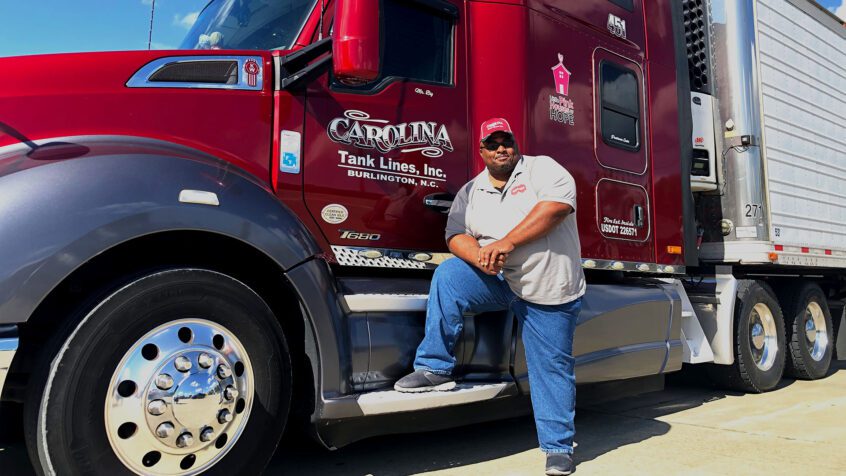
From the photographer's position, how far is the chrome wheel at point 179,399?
250cm

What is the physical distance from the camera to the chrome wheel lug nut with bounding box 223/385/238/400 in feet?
8.89

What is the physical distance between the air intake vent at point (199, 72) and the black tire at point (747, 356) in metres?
4.62

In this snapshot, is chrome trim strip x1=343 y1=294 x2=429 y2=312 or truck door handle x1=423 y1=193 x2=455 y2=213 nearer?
chrome trim strip x1=343 y1=294 x2=429 y2=312

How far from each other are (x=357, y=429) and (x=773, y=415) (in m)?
3.48

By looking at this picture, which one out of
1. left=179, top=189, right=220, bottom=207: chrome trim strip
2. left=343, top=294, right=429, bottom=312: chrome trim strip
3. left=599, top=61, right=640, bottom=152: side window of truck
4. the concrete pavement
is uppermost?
left=599, top=61, right=640, bottom=152: side window of truck

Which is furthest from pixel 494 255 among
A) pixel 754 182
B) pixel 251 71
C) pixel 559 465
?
pixel 754 182

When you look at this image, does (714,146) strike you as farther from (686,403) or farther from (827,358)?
(827,358)

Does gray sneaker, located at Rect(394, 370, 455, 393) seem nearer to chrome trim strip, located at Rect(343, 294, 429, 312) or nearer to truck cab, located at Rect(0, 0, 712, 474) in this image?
truck cab, located at Rect(0, 0, 712, 474)

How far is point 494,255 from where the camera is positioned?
126 inches

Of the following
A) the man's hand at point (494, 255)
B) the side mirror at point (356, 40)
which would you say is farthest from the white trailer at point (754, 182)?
the side mirror at point (356, 40)

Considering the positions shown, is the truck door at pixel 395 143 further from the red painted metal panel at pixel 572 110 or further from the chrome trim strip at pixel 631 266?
the chrome trim strip at pixel 631 266

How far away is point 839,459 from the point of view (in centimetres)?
374

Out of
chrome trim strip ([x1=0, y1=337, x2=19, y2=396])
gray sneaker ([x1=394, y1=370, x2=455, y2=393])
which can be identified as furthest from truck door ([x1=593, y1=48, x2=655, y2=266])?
chrome trim strip ([x1=0, y1=337, x2=19, y2=396])

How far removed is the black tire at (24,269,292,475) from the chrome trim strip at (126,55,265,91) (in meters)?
0.80
